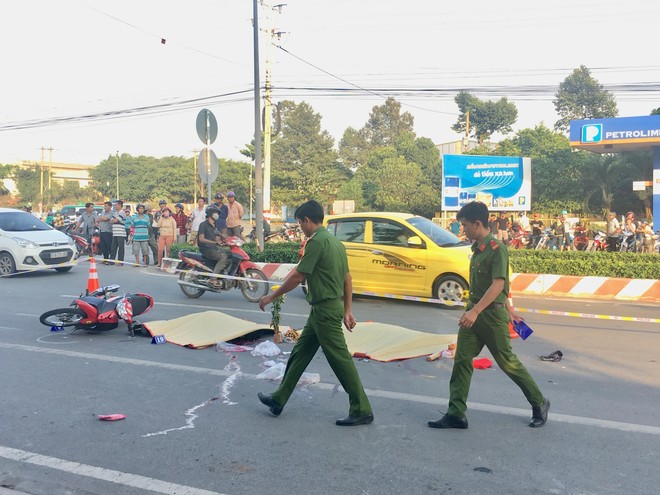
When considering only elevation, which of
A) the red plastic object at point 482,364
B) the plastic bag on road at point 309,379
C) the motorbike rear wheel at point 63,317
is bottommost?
the plastic bag on road at point 309,379

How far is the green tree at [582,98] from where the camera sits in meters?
71.3

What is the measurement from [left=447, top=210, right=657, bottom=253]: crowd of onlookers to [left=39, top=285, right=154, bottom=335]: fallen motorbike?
12.8m

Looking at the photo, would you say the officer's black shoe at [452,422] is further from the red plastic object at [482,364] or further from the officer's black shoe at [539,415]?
the red plastic object at [482,364]

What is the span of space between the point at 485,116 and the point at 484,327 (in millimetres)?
69682

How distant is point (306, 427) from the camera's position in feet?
15.8

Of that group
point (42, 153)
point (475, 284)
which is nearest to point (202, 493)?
point (475, 284)

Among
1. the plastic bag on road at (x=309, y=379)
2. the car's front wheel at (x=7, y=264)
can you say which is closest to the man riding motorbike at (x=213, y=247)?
the plastic bag on road at (x=309, y=379)

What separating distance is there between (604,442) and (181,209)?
15.1 meters

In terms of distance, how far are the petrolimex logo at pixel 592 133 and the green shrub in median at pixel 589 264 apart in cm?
1280

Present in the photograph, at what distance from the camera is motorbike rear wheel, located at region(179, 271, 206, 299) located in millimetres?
11605

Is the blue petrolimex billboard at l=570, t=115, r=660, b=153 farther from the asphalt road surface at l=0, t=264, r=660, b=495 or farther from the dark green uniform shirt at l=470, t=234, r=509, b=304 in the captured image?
the dark green uniform shirt at l=470, t=234, r=509, b=304

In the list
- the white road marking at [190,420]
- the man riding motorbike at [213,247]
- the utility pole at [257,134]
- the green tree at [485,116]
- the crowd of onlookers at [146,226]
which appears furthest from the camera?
the green tree at [485,116]

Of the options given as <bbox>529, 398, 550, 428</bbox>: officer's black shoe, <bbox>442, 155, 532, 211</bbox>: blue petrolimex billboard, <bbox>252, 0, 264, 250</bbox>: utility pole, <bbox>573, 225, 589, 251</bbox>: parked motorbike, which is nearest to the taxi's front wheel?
<bbox>529, 398, 550, 428</bbox>: officer's black shoe

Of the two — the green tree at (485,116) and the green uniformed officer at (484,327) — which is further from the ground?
the green tree at (485,116)
